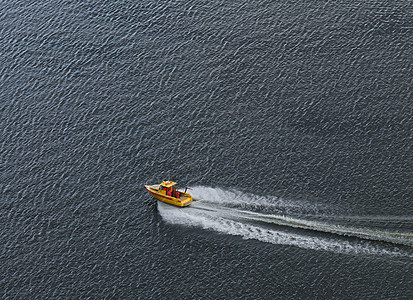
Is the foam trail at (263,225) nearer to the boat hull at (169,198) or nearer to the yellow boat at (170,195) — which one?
the boat hull at (169,198)

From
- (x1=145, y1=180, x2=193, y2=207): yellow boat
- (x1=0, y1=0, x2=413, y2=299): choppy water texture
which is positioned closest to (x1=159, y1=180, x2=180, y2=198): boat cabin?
(x1=145, y1=180, x2=193, y2=207): yellow boat

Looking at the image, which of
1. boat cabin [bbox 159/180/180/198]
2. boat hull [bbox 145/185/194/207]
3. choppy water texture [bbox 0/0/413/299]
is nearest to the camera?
choppy water texture [bbox 0/0/413/299]

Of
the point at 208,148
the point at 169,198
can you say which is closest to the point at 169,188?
the point at 169,198

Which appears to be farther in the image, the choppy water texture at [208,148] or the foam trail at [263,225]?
the choppy water texture at [208,148]

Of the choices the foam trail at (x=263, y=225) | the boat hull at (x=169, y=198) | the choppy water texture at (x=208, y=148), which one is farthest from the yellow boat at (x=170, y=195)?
the choppy water texture at (x=208, y=148)

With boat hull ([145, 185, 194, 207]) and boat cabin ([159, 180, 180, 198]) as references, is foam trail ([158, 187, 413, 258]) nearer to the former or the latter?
boat hull ([145, 185, 194, 207])

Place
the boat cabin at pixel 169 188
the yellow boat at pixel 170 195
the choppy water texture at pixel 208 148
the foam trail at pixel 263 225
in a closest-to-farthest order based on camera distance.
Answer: the foam trail at pixel 263 225 < the choppy water texture at pixel 208 148 < the yellow boat at pixel 170 195 < the boat cabin at pixel 169 188
